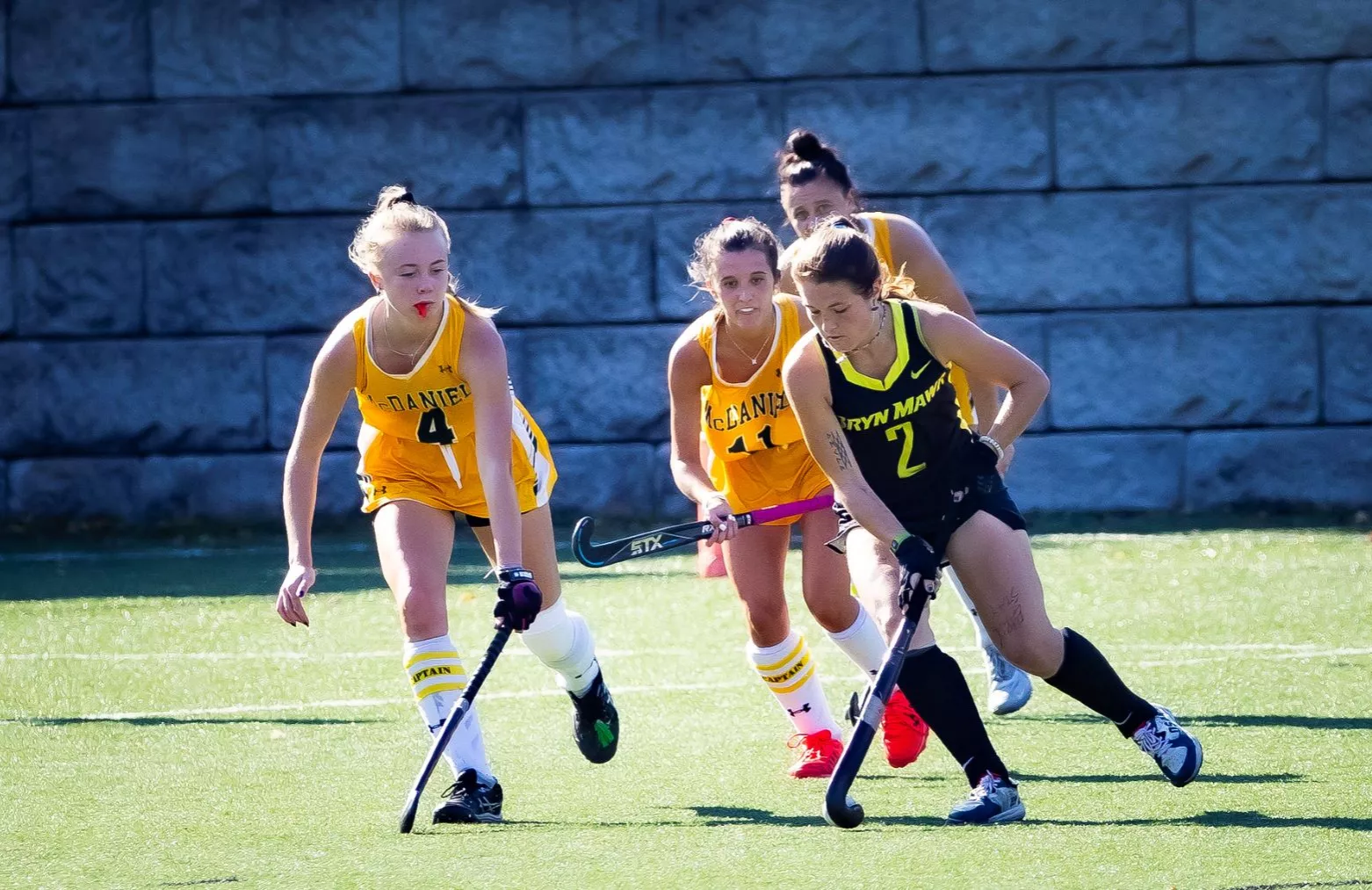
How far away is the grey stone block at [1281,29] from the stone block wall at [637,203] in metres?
0.02

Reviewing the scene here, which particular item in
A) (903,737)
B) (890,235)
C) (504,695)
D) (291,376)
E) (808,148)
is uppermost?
(808,148)

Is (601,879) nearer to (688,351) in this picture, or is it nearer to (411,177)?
(688,351)

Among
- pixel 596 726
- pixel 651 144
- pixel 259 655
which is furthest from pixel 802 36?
pixel 596 726

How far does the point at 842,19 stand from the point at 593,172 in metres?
1.61

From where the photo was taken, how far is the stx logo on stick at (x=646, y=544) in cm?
502

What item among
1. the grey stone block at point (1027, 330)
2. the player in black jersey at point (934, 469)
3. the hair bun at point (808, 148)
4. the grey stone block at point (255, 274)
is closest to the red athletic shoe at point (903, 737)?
the player in black jersey at point (934, 469)

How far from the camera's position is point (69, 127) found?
10.8m

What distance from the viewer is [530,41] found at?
417 inches

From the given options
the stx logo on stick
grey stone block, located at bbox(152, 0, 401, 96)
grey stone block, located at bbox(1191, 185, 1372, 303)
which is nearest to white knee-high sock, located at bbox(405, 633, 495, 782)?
the stx logo on stick

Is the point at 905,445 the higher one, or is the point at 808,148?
the point at 808,148

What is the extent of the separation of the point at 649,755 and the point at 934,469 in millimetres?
1272

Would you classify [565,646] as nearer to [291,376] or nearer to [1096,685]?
[1096,685]

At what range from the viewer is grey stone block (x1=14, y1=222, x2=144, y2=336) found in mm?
10789

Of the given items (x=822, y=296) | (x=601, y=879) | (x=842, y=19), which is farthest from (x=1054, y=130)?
(x=601, y=879)
